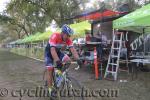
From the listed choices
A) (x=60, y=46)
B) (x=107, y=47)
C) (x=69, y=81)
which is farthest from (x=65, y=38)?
(x=107, y=47)

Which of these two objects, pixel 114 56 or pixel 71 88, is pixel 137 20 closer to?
pixel 114 56

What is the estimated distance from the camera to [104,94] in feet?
31.0

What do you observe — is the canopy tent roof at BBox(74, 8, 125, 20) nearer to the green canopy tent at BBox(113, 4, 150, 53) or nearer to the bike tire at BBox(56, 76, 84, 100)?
the green canopy tent at BBox(113, 4, 150, 53)

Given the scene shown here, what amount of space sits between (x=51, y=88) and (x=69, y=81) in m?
0.86

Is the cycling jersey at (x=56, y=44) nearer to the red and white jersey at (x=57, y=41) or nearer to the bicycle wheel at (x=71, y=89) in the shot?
the red and white jersey at (x=57, y=41)

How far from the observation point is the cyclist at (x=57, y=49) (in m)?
7.50

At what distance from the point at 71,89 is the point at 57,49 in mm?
1214

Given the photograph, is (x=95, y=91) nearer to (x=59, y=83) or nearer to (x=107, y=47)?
(x=59, y=83)

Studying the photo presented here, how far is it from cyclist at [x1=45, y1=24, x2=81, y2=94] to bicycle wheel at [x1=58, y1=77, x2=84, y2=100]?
0.43 meters

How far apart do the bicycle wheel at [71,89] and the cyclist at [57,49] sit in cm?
43

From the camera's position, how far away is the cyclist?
7500 millimetres
